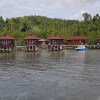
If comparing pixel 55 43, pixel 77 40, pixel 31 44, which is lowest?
pixel 31 44

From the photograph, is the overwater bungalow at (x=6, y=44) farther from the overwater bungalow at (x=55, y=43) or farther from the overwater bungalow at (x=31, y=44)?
the overwater bungalow at (x=55, y=43)

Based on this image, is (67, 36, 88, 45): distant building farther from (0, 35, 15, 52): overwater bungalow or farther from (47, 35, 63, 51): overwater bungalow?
(0, 35, 15, 52): overwater bungalow

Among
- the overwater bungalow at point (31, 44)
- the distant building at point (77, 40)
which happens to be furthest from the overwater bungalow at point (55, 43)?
the distant building at point (77, 40)

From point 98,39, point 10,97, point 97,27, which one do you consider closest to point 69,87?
point 10,97

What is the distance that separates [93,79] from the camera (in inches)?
1127

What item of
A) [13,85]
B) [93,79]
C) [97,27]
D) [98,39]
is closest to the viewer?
[13,85]

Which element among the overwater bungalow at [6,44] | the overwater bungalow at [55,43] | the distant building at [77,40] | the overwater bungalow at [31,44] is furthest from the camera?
the distant building at [77,40]

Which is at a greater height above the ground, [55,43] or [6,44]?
[55,43]

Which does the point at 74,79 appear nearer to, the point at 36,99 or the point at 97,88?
the point at 97,88

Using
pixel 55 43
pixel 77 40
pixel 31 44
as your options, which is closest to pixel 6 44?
pixel 31 44

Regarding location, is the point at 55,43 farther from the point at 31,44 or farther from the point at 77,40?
the point at 77,40

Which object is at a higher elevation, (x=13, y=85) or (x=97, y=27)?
(x=97, y=27)

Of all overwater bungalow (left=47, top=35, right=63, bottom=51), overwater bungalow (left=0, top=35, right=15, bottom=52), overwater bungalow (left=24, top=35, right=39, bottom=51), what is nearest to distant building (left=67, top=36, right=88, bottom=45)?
overwater bungalow (left=47, top=35, right=63, bottom=51)

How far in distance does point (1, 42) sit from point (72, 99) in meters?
61.6
